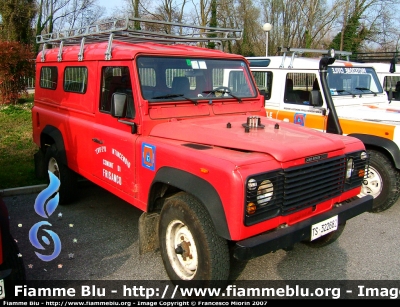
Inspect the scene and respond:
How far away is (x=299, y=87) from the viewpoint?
6.45m

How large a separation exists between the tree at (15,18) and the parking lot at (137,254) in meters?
16.7

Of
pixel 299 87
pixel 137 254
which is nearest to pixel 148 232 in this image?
pixel 137 254

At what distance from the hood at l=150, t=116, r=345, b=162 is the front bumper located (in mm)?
547

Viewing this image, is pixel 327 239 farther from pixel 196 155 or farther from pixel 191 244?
pixel 196 155

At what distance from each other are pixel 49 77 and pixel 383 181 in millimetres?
5053

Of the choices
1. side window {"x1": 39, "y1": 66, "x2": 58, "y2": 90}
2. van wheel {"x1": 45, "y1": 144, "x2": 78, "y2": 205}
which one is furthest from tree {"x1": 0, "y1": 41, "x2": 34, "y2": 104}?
van wheel {"x1": 45, "y1": 144, "x2": 78, "y2": 205}

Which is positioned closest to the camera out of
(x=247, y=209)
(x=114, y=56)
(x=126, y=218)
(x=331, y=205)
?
(x=247, y=209)

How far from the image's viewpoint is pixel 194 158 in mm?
3076

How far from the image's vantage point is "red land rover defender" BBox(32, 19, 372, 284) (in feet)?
9.47

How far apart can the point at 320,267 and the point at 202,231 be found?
1611 millimetres

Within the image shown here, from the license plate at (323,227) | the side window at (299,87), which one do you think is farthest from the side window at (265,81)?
the license plate at (323,227)

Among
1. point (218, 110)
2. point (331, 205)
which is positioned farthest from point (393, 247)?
point (218, 110)

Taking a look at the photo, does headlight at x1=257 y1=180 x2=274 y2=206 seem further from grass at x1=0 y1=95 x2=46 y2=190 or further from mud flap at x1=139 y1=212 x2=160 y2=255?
grass at x1=0 y1=95 x2=46 y2=190

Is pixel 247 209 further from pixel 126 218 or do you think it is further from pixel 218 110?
pixel 126 218
